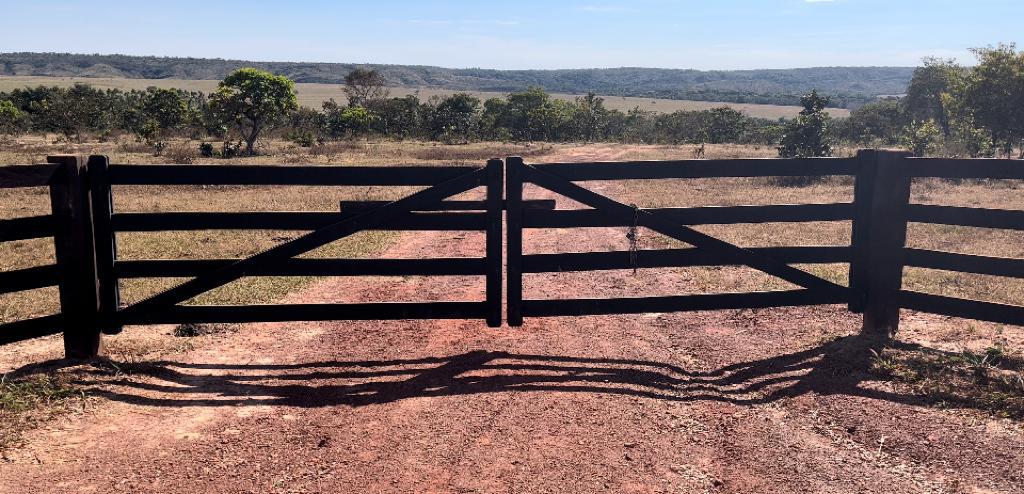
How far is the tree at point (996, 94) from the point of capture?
111 ft

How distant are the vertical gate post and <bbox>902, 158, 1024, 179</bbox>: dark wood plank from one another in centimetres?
389

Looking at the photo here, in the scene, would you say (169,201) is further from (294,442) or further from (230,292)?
(294,442)

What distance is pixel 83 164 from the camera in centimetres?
693

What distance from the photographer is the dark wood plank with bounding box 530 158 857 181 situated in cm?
741

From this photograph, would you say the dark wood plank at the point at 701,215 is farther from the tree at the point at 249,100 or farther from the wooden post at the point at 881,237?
the tree at the point at 249,100

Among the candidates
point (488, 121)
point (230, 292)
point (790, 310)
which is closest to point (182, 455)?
point (230, 292)

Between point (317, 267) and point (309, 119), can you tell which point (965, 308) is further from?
point (309, 119)

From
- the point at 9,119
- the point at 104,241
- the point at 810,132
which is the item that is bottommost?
the point at 104,241

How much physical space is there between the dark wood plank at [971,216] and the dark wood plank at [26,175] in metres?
8.14

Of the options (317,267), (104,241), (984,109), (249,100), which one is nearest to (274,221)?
(317,267)

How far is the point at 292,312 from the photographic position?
730 centimetres

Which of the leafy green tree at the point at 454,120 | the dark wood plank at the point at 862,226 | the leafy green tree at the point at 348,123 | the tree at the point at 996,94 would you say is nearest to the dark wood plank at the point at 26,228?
the dark wood plank at the point at 862,226

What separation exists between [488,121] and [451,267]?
70536mm

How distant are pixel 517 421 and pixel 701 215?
3.07 metres
